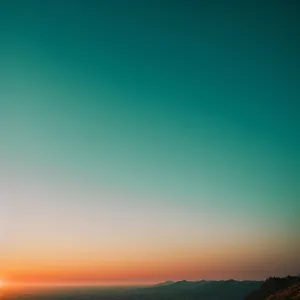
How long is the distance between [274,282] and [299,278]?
6.62m

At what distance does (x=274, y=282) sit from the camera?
7800 cm

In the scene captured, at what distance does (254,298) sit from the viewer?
3046 inches

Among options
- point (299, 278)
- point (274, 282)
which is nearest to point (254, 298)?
point (274, 282)

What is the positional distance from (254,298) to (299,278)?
414 inches

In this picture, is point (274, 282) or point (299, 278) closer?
point (299, 278)

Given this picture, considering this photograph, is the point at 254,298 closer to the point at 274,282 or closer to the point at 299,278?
the point at 274,282

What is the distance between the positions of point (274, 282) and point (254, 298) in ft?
17.7

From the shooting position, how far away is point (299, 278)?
7281cm
